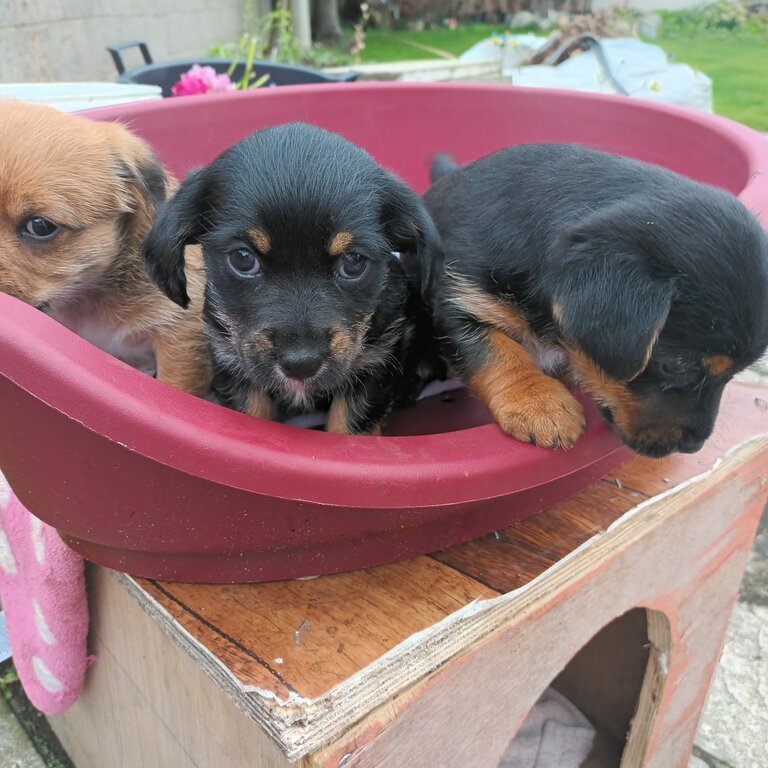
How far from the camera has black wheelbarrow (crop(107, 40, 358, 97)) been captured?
441 centimetres

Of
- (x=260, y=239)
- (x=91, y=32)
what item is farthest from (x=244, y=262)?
(x=91, y=32)

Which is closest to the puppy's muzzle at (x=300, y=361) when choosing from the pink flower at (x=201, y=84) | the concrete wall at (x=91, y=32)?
the pink flower at (x=201, y=84)

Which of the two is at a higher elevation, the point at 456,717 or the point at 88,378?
the point at 88,378

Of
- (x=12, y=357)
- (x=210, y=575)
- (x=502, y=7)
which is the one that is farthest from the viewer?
(x=502, y=7)

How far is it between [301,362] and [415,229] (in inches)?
17.5

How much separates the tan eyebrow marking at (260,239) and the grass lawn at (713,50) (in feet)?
26.9

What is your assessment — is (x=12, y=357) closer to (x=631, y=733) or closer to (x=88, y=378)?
(x=88, y=378)

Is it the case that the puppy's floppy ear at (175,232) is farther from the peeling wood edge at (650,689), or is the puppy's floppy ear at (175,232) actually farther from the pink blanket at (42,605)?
the peeling wood edge at (650,689)

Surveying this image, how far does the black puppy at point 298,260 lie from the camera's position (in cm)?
144

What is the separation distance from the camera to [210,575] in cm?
137

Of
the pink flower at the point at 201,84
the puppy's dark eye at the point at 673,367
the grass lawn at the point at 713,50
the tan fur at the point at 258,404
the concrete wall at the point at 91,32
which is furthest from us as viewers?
the grass lawn at the point at 713,50

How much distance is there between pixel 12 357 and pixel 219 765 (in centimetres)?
83

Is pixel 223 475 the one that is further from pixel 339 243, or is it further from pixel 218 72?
pixel 218 72

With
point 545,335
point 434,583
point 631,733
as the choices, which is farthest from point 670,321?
point 631,733
